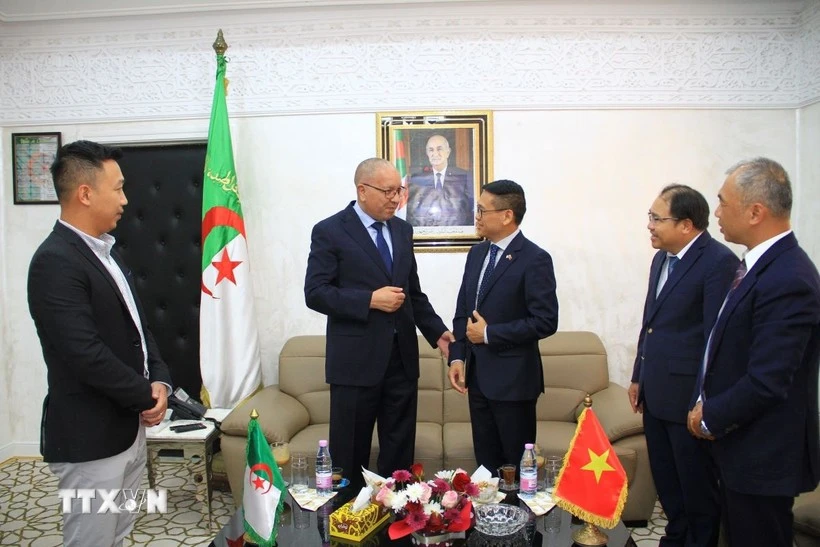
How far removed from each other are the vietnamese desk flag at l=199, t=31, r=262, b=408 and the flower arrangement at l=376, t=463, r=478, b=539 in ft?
6.36

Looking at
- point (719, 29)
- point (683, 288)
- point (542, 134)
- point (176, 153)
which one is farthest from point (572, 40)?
point (176, 153)

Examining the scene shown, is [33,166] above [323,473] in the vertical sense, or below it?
above

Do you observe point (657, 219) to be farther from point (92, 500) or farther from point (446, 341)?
point (92, 500)

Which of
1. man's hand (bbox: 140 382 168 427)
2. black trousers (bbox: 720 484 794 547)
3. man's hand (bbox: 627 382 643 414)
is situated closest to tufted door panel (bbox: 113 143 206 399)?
man's hand (bbox: 140 382 168 427)

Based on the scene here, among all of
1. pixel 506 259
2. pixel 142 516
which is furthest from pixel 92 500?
pixel 506 259

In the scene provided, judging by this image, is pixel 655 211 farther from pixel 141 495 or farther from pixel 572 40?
pixel 141 495

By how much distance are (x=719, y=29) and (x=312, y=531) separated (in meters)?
3.61

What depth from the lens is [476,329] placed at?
8.18ft

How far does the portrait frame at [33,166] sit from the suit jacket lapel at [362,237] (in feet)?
8.21

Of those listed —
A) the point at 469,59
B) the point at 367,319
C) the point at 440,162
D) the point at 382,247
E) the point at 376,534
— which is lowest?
the point at 376,534

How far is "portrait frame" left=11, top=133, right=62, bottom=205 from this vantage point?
4035mm

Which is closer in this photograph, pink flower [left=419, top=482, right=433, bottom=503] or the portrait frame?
pink flower [left=419, top=482, right=433, bottom=503]

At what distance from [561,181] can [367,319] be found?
1.87 meters

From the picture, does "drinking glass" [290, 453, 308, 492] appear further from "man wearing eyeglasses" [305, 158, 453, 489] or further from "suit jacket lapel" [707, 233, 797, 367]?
"suit jacket lapel" [707, 233, 797, 367]
